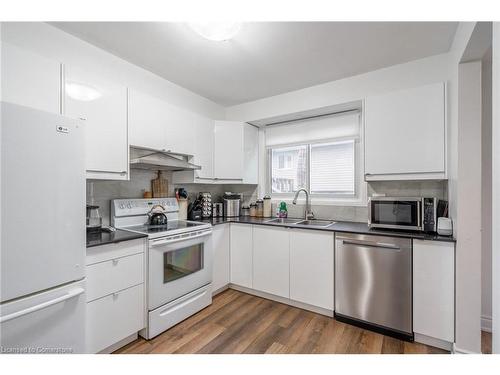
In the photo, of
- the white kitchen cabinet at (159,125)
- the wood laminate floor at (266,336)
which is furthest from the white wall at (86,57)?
the wood laminate floor at (266,336)

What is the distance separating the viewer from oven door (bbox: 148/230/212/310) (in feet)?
6.30

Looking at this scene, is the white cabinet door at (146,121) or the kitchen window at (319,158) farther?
the kitchen window at (319,158)

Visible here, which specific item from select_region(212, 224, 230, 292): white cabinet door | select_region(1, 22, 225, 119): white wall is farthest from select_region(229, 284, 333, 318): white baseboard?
select_region(1, 22, 225, 119): white wall

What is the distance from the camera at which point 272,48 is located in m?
1.97

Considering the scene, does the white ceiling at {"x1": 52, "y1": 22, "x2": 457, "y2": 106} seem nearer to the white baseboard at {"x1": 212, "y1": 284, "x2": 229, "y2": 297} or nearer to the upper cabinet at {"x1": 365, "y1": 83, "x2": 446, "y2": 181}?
the upper cabinet at {"x1": 365, "y1": 83, "x2": 446, "y2": 181}

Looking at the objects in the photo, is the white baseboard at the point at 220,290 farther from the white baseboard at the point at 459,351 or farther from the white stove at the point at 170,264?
the white baseboard at the point at 459,351

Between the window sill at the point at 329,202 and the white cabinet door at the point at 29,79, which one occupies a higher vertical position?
the white cabinet door at the point at 29,79

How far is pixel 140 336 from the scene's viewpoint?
6.26 feet

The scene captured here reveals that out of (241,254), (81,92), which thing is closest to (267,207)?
(241,254)

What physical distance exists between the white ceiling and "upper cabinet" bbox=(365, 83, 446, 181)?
38 centimetres

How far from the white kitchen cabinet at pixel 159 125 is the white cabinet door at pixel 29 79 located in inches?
22.3

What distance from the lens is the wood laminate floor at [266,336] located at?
1.78 m

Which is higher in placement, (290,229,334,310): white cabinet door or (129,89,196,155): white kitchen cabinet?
(129,89,196,155): white kitchen cabinet
